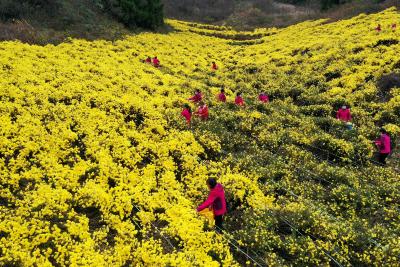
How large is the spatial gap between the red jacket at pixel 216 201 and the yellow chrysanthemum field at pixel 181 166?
76 cm

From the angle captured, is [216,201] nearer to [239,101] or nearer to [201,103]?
[201,103]

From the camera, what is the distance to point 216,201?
12.8 metres

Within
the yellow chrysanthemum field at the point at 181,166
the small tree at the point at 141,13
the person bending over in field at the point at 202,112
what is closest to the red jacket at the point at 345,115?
the yellow chrysanthemum field at the point at 181,166

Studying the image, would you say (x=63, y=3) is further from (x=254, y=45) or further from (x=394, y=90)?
(x=394, y=90)

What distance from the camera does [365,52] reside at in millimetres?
33844

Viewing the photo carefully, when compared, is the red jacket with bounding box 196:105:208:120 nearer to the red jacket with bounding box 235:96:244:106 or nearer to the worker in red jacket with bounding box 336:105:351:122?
the red jacket with bounding box 235:96:244:106

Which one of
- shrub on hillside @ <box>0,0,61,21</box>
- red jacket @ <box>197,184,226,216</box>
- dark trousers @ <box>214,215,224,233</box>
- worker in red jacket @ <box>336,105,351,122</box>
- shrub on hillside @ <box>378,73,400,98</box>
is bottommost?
dark trousers @ <box>214,215,224,233</box>

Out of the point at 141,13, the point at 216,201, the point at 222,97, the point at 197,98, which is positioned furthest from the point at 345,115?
the point at 141,13

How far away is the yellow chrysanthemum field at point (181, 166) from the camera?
39.5ft

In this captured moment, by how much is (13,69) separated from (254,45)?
33.9 meters

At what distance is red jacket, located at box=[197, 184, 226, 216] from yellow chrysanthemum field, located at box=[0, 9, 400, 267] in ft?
2.48

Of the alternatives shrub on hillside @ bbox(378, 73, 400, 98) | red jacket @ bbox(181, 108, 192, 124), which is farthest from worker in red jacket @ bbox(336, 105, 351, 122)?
red jacket @ bbox(181, 108, 192, 124)

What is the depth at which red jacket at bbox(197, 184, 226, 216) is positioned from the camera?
1270cm

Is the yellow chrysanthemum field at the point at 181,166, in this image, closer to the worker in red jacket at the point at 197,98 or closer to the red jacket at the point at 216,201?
the red jacket at the point at 216,201
